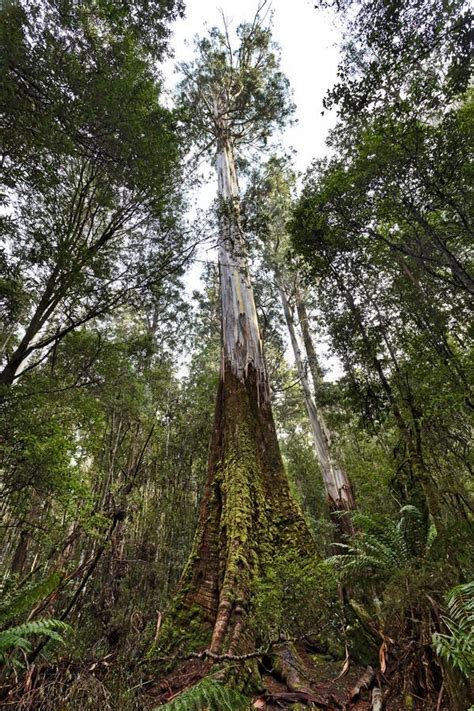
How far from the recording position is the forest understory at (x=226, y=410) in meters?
2.31

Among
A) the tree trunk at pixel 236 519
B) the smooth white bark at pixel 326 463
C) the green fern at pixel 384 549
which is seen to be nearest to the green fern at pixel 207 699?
the tree trunk at pixel 236 519

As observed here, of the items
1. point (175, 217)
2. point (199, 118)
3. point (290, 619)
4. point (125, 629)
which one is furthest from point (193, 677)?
point (199, 118)

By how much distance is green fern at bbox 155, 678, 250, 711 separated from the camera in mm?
1486

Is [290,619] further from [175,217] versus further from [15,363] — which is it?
[175,217]

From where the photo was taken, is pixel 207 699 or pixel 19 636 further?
pixel 19 636

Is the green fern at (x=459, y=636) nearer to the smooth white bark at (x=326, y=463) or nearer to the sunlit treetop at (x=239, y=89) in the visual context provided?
the smooth white bark at (x=326, y=463)

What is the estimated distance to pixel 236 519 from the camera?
→ 367cm

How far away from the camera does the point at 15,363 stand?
501 centimetres

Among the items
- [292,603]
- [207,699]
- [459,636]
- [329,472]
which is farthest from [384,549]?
[329,472]

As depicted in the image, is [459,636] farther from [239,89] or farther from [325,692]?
[239,89]

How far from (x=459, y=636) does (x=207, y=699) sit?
1.24m

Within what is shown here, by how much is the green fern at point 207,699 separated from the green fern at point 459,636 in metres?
0.98

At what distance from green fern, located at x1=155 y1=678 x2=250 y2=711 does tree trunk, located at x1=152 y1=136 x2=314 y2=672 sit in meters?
0.78

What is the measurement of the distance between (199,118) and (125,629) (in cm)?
1397
